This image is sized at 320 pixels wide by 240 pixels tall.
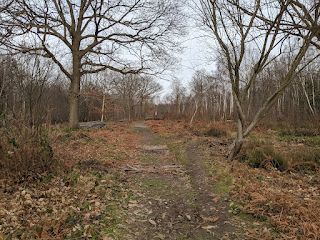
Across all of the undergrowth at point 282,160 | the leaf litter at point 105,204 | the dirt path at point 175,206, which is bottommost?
the dirt path at point 175,206

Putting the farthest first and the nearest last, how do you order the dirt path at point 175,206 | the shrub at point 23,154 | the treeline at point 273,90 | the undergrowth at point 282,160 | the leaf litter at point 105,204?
the treeline at point 273,90
the undergrowth at point 282,160
the shrub at point 23,154
the dirt path at point 175,206
the leaf litter at point 105,204

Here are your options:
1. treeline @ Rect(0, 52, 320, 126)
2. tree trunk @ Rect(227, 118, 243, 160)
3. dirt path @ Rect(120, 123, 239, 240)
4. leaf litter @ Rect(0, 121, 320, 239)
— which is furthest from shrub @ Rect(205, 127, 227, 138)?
leaf litter @ Rect(0, 121, 320, 239)

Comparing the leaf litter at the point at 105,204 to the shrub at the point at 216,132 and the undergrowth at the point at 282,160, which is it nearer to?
the undergrowth at the point at 282,160

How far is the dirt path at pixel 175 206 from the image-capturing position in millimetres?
3405

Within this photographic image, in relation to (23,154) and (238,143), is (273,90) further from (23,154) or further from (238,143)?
(23,154)

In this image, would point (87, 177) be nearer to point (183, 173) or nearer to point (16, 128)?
point (16, 128)

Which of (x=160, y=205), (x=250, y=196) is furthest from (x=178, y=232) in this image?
(x=250, y=196)

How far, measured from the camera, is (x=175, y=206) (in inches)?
171

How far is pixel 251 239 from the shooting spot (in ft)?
10.0

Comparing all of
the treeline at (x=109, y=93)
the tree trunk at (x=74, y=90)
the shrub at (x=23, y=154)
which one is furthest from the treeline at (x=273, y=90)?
the tree trunk at (x=74, y=90)

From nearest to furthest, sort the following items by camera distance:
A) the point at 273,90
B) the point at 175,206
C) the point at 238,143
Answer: the point at 175,206 → the point at 238,143 → the point at 273,90

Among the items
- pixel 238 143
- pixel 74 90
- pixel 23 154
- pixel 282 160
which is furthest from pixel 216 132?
pixel 23 154

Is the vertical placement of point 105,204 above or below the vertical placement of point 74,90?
below

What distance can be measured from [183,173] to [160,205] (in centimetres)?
222
